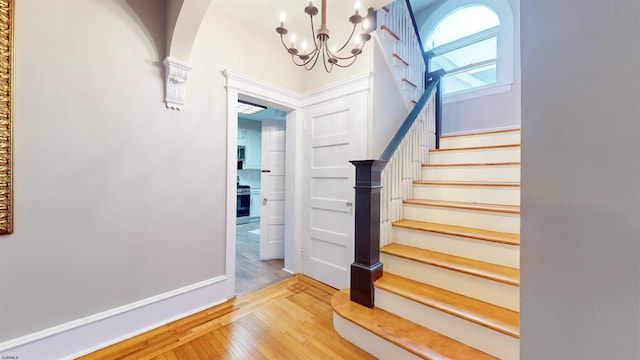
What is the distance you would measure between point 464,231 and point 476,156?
1.11 m

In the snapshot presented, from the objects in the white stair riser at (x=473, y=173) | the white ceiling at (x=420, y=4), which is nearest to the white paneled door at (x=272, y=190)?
the white stair riser at (x=473, y=173)

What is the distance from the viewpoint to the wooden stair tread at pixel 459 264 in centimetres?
151

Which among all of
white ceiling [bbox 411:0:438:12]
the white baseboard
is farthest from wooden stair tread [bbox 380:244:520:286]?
white ceiling [bbox 411:0:438:12]

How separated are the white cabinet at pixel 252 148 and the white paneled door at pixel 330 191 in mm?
3940

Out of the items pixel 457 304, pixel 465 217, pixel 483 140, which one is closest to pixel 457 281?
pixel 457 304

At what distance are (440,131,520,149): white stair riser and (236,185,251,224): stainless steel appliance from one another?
4897 mm

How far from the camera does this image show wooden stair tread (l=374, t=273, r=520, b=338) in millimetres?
1335

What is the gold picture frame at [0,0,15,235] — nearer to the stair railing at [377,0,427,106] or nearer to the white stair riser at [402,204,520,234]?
the stair railing at [377,0,427,106]

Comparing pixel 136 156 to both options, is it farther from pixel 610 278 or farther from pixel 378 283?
pixel 610 278

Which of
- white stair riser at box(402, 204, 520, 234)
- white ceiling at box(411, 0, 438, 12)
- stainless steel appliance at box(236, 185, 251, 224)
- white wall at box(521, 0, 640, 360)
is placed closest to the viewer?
white wall at box(521, 0, 640, 360)

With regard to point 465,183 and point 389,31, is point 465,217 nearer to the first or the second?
point 465,183

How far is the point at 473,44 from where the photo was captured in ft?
12.2

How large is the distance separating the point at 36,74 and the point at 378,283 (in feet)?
8.68

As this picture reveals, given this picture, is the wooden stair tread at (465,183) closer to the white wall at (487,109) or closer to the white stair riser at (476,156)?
the white stair riser at (476,156)
